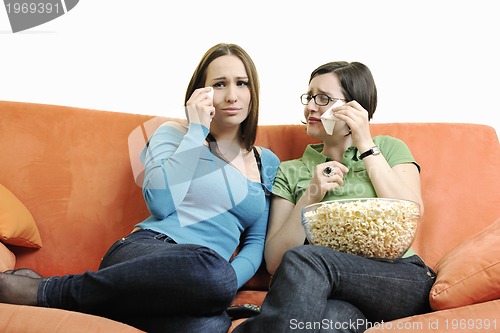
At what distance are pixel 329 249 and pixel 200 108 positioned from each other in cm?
66

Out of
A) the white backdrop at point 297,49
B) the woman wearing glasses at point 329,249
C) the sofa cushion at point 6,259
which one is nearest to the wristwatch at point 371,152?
the woman wearing glasses at point 329,249

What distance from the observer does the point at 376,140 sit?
2.01 meters

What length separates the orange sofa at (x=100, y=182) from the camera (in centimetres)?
201

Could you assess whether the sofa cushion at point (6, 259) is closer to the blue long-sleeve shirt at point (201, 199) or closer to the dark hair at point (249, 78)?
the blue long-sleeve shirt at point (201, 199)

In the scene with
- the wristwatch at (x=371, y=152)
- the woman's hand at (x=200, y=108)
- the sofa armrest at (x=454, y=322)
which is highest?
the woman's hand at (x=200, y=108)

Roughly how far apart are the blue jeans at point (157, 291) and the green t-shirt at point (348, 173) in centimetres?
50

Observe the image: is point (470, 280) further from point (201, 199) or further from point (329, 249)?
point (201, 199)

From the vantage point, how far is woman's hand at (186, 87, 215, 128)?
6.18 feet

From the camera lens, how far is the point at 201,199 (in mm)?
1871

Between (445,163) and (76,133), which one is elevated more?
(76,133)

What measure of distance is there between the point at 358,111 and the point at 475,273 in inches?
25.7

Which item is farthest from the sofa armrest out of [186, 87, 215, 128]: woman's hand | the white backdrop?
the white backdrop

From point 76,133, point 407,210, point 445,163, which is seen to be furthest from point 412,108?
point 76,133

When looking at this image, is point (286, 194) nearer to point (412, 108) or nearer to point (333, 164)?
point (333, 164)
